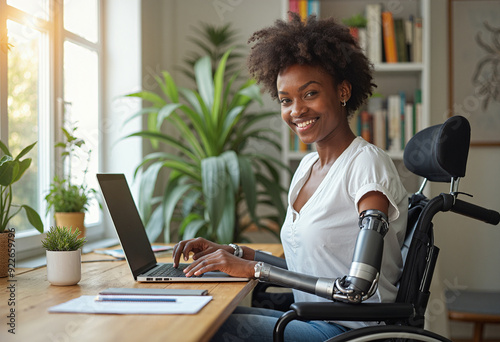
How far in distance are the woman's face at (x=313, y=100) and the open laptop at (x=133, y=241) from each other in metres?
0.51

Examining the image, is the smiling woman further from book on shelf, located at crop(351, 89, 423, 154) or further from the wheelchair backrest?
book on shelf, located at crop(351, 89, 423, 154)

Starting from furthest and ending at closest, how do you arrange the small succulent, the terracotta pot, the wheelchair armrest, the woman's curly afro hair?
the terracotta pot, the woman's curly afro hair, the small succulent, the wheelchair armrest

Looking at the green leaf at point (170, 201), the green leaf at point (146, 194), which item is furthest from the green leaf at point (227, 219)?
the green leaf at point (146, 194)

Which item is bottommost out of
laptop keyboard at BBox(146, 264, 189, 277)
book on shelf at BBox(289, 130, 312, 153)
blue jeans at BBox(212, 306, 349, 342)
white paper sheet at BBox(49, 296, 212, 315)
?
blue jeans at BBox(212, 306, 349, 342)

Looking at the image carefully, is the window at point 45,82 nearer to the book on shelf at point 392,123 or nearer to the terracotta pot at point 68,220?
the terracotta pot at point 68,220

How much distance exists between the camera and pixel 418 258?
1416mm

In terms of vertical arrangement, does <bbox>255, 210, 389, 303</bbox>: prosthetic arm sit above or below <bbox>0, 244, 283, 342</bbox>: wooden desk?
above

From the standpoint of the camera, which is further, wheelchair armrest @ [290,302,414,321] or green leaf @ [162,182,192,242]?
green leaf @ [162,182,192,242]

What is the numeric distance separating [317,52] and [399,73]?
5.53 feet

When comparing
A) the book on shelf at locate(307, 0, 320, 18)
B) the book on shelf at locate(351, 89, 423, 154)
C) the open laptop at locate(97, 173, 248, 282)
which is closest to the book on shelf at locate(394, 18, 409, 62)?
the book on shelf at locate(351, 89, 423, 154)

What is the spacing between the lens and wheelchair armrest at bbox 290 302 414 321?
1249 mm

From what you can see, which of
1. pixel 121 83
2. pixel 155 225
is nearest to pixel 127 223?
pixel 155 225

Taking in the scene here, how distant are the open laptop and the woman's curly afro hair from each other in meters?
0.60

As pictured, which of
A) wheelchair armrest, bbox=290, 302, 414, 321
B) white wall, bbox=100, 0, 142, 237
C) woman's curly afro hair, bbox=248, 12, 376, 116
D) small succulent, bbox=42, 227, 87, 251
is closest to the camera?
wheelchair armrest, bbox=290, 302, 414, 321
